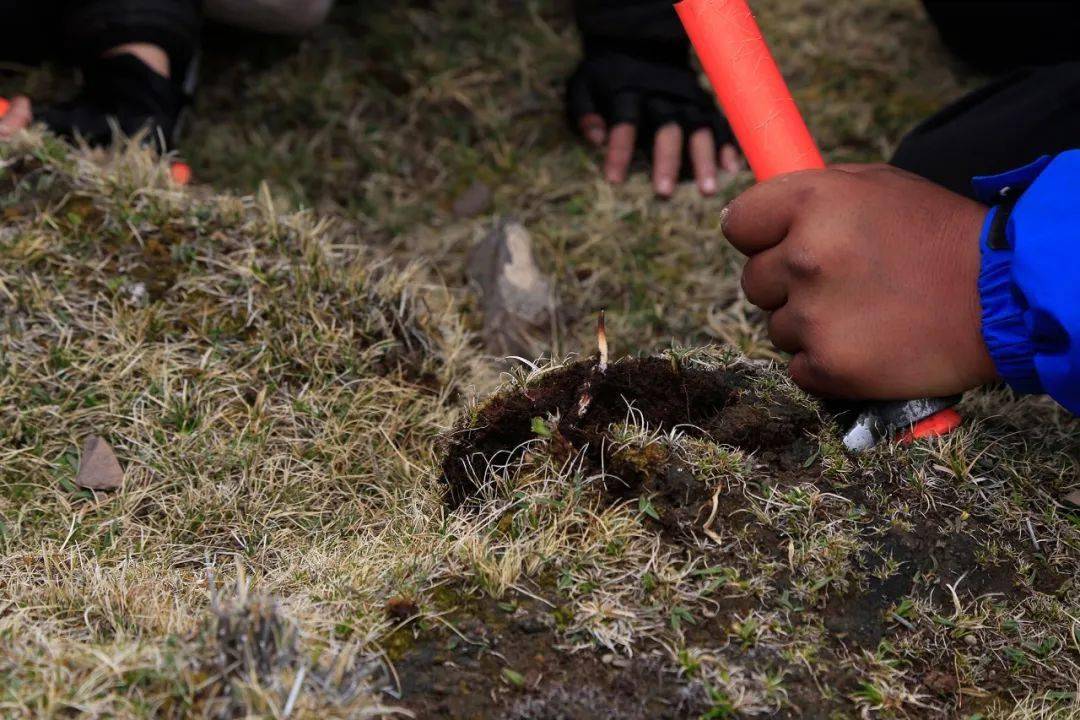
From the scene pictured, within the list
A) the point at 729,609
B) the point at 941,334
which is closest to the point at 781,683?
the point at 729,609

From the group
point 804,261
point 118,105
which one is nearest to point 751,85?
point 804,261

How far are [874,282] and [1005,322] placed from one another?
264mm

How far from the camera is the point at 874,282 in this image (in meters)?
2.01

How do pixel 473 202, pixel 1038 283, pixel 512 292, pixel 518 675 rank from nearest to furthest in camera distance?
pixel 518 675
pixel 1038 283
pixel 512 292
pixel 473 202

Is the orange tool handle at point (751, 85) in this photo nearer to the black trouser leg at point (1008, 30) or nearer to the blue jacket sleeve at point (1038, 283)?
the blue jacket sleeve at point (1038, 283)

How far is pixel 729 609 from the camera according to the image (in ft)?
5.71

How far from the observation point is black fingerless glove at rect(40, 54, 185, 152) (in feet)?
10.4

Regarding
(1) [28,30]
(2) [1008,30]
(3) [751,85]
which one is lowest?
(2) [1008,30]

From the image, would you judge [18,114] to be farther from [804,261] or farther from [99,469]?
Answer: [804,261]

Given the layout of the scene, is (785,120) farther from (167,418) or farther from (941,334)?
(167,418)

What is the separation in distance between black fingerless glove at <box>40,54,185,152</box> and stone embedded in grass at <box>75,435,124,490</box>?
1.31 m

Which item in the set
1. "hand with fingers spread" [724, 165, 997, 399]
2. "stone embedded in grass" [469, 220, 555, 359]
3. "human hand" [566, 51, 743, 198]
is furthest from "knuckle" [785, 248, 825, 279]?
"human hand" [566, 51, 743, 198]

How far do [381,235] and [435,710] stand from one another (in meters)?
2.13

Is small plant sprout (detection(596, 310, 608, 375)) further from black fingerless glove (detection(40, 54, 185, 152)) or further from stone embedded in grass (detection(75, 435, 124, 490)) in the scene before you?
black fingerless glove (detection(40, 54, 185, 152))
